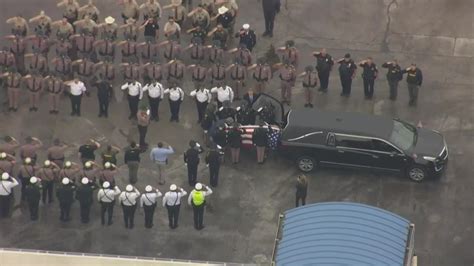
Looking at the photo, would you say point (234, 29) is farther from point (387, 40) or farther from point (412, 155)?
point (412, 155)

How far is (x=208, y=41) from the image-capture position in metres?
35.3

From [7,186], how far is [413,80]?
11123 millimetres

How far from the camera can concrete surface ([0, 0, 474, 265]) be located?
30.1 meters

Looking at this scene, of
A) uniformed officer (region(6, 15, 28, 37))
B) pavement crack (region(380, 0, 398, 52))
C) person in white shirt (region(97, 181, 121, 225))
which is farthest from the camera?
pavement crack (region(380, 0, 398, 52))

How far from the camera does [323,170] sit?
105 ft

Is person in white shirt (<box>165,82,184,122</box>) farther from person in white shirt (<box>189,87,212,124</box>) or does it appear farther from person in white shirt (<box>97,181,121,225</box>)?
person in white shirt (<box>97,181,121,225</box>)

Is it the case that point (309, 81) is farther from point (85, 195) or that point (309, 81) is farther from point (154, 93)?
point (85, 195)

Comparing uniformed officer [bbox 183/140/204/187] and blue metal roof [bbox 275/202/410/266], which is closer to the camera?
blue metal roof [bbox 275/202/410/266]

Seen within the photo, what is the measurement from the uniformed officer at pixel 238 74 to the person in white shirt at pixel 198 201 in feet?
13.9

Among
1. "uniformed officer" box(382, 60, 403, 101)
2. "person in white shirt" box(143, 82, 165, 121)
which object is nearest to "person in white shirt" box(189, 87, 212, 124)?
"person in white shirt" box(143, 82, 165, 121)

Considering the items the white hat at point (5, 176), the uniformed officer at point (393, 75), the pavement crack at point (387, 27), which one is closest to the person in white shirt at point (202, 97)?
the uniformed officer at point (393, 75)

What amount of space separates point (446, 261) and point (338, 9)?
10.6 meters

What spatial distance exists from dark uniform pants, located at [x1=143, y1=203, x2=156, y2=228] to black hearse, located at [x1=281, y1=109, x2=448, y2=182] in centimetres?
385

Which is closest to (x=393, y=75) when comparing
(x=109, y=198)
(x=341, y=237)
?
(x=109, y=198)
